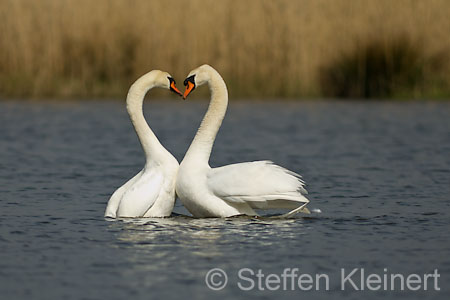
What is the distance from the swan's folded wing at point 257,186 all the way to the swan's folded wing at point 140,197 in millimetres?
479

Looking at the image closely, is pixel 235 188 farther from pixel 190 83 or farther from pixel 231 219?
pixel 190 83

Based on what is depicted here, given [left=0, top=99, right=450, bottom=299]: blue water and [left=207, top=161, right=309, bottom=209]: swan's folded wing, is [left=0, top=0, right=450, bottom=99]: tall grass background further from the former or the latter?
[left=207, top=161, right=309, bottom=209]: swan's folded wing

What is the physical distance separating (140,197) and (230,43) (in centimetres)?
1132

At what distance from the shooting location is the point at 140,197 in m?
7.93

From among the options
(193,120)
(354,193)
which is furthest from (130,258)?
(193,120)

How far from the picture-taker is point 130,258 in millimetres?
6523

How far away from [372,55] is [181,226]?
484 inches

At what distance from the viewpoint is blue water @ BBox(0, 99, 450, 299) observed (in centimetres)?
594

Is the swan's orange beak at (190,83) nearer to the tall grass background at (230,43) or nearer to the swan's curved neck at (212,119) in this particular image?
the swan's curved neck at (212,119)

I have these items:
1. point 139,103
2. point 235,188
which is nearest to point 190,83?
point 139,103

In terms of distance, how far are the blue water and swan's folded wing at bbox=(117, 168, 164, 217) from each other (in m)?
0.13

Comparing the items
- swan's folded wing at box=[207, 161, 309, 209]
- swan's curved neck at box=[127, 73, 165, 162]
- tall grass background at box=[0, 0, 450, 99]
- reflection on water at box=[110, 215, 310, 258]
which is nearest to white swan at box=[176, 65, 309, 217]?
swan's folded wing at box=[207, 161, 309, 209]

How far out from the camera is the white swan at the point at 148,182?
26.1 feet

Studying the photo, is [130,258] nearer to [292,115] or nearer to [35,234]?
[35,234]
